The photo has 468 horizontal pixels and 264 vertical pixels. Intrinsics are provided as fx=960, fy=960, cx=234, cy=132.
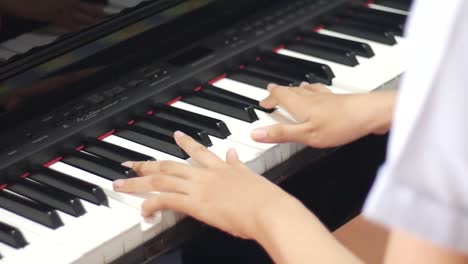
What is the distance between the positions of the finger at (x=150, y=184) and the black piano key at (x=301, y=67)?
1.47ft

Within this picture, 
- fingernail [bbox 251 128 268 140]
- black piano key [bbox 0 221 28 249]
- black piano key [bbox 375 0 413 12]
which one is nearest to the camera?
black piano key [bbox 0 221 28 249]

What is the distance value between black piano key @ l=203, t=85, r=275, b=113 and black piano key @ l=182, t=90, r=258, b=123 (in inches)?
0.5

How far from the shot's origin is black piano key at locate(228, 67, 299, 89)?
1.70m

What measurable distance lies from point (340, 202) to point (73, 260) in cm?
91

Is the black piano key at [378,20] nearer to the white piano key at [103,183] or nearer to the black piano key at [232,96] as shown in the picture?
the black piano key at [232,96]

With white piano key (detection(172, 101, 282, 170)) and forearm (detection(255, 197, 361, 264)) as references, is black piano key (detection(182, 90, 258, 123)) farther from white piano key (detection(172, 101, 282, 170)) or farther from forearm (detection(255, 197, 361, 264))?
forearm (detection(255, 197, 361, 264))

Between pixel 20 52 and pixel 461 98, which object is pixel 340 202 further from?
pixel 461 98

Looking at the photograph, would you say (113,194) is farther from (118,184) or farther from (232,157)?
(232,157)

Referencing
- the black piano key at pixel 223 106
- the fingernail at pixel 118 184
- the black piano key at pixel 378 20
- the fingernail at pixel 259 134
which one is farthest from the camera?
the black piano key at pixel 378 20

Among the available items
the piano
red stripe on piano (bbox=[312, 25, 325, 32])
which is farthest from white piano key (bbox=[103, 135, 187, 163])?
red stripe on piano (bbox=[312, 25, 325, 32])

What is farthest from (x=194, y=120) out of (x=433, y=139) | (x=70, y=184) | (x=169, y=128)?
(x=433, y=139)

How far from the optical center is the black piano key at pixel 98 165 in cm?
142

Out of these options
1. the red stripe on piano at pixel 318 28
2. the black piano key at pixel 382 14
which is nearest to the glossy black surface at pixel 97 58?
the red stripe on piano at pixel 318 28

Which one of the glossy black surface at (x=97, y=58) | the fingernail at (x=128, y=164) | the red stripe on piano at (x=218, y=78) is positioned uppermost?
the glossy black surface at (x=97, y=58)
